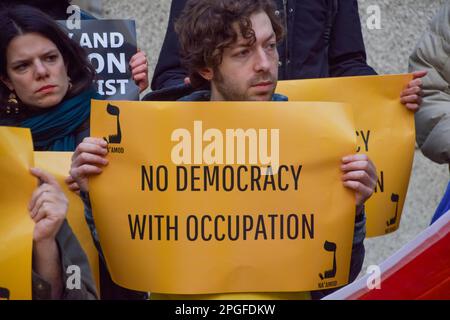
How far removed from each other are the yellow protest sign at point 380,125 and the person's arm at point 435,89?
206mm

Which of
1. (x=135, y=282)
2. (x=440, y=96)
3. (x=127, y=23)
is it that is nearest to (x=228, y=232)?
(x=135, y=282)

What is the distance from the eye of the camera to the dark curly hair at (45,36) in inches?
142

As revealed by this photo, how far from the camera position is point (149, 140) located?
9.89ft

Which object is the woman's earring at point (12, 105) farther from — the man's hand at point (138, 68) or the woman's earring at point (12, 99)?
the man's hand at point (138, 68)

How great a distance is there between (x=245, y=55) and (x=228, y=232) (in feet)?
1.80

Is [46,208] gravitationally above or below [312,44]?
below

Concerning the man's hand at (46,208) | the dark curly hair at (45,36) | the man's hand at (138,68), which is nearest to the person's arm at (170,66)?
the man's hand at (138,68)

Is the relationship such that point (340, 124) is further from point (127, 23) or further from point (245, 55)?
point (127, 23)

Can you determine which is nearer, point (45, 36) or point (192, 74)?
point (192, 74)

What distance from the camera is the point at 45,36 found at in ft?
11.8

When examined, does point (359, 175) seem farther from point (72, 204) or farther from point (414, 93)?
point (72, 204)

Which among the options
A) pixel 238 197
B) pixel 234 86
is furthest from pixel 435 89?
pixel 238 197

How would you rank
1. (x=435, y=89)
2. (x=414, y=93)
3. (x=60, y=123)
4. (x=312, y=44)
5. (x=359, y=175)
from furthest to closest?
(x=435, y=89)
(x=312, y=44)
(x=414, y=93)
(x=60, y=123)
(x=359, y=175)

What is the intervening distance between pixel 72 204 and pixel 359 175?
94 centimetres
